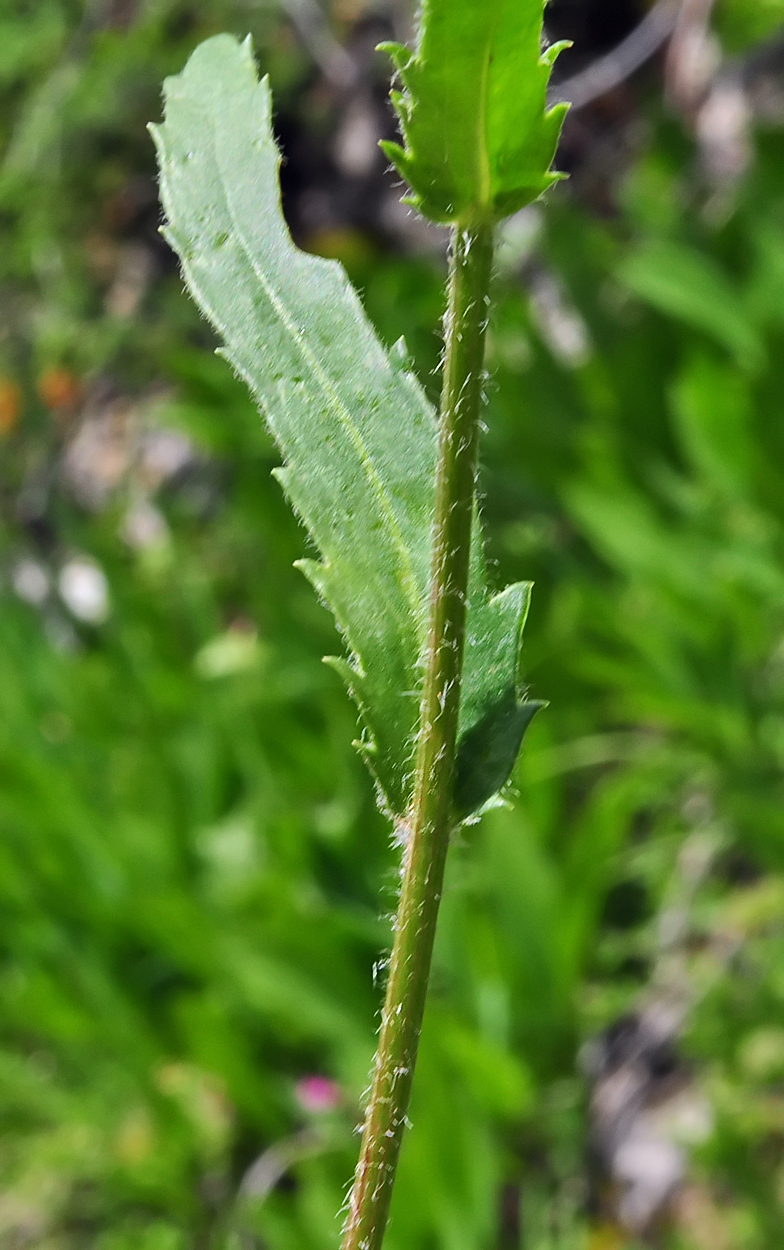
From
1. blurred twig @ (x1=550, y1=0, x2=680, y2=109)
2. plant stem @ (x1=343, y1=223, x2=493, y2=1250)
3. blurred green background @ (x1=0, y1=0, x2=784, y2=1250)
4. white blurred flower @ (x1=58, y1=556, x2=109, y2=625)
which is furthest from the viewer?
white blurred flower @ (x1=58, y1=556, x2=109, y2=625)

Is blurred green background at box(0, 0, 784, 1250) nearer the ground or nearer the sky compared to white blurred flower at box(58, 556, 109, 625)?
nearer the ground

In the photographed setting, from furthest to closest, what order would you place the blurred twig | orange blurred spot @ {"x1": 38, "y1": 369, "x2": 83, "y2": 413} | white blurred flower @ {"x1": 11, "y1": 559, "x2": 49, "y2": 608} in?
orange blurred spot @ {"x1": 38, "y1": 369, "x2": 83, "y2": 413}, white blurred flower @ {"x1": 11, "y1": 559, "x2": 49, "y2": 608}, the blurred twig

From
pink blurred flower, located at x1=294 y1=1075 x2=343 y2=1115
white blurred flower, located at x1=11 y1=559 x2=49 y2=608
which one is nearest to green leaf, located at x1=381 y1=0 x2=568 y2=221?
pink blurred flower, located at x1=294 y1=1075 x2=343 y2=1115

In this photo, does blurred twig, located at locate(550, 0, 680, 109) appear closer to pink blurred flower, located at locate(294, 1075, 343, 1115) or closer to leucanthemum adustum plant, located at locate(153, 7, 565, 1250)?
pink blurred flower, located at locate(294, 1075, 343, 1115)

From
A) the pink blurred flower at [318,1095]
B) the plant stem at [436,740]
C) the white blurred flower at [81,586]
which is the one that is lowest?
the pink blurred flower at [318,1095]

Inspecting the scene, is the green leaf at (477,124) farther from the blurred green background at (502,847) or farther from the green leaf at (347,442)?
the blurred green background at (502,847)

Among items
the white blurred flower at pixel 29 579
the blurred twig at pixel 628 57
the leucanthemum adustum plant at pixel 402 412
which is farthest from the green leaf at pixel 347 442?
the white blurred flower at pixel 29 579
